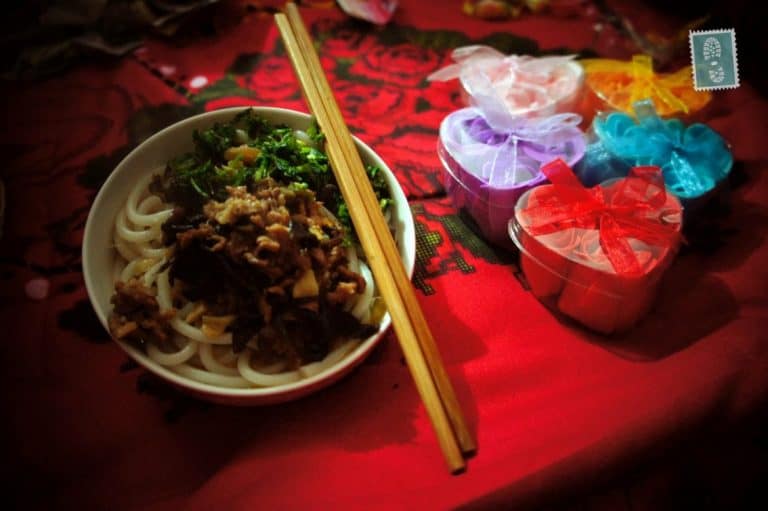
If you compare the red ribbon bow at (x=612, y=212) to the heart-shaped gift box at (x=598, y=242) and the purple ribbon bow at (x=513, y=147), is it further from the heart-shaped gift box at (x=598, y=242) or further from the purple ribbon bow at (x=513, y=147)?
the purple ribbon bow at (x=513, y=147)

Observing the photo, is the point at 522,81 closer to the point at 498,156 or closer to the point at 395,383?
the point at 498,156

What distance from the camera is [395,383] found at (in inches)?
49.8

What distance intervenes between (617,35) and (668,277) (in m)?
1.22

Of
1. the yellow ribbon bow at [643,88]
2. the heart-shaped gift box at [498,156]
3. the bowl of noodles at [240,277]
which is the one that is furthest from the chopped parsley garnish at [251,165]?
the yellow ribbon bow at [643,88]

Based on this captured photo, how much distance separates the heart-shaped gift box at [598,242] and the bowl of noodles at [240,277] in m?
0.37

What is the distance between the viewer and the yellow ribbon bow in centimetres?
173

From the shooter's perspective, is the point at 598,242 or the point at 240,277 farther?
the point at 598,242

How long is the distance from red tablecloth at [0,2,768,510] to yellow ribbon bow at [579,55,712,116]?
0.90 feet

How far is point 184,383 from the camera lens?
102 centimetres

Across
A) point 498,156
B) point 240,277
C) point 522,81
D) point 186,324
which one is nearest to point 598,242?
point 498,156

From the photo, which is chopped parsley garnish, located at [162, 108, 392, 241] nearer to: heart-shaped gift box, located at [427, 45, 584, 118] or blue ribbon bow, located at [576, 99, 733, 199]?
heart-shaped gift box, located at [427, 45, 584, 118]

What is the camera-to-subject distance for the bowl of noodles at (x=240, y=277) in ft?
3.50

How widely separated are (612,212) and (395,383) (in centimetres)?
68

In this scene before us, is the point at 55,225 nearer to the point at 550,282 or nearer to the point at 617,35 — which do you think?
the point at 550,282
